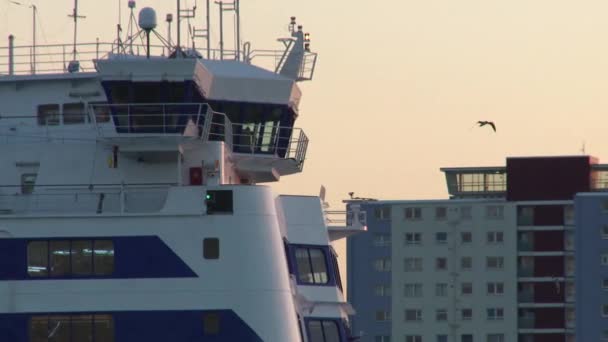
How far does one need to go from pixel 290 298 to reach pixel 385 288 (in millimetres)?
148114

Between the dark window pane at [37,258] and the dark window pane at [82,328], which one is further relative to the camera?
the dark window pane at [37,258]

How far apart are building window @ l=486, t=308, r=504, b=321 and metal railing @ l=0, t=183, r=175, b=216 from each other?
144m

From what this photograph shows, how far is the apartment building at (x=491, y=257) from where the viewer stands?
18188 centimetres

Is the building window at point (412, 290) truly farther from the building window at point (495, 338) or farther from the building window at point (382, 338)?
the building window at point (495, 338)

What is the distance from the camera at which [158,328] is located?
1656 inches

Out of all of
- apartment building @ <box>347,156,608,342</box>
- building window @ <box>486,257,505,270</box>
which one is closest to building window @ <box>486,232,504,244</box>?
apartment building @ <box>347,156,608,342</box>

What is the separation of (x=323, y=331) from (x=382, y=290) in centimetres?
14256

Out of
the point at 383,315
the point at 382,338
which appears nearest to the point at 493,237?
the point at 383,315

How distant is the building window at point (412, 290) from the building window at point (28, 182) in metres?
147

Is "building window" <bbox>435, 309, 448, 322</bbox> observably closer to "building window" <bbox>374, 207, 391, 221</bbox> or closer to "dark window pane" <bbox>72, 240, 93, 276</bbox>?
"building window" <bbox>374, 207, 391, 221</bbox>

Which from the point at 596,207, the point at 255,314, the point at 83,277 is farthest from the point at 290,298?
the point at 596,207

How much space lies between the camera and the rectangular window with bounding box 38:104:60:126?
4750cm


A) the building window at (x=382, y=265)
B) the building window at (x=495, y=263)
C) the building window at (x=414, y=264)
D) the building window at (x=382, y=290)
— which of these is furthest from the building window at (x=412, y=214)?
the building window at (x=495, y=263)

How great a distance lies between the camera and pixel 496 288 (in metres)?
189
